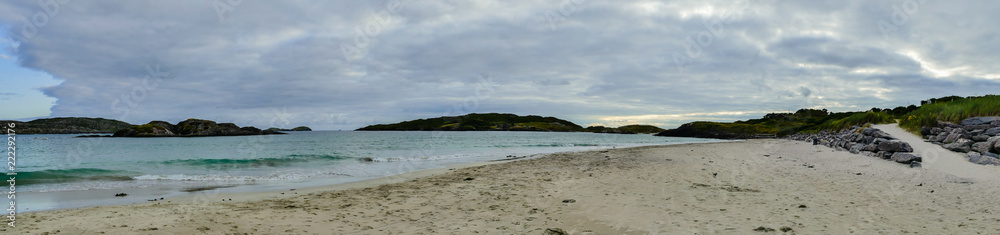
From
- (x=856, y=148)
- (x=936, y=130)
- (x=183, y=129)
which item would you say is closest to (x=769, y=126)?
(x=936, y=130)

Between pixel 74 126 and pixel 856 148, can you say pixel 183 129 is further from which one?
pixel 856 148

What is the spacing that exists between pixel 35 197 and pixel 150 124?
12131 cm

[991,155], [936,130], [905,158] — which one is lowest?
[905,158]

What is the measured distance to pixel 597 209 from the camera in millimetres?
8195

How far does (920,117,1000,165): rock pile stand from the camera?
12602 mm

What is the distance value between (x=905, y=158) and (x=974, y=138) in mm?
4365

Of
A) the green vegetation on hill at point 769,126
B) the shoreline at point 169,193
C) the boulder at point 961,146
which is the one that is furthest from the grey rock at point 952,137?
the green vegetation on hill at point 769,126

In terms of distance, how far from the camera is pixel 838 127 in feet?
158

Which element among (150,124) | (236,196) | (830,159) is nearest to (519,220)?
(236,196)

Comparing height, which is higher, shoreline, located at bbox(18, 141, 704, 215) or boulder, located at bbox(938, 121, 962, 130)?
boulder, located at bbox(938, 121, 962, 130)

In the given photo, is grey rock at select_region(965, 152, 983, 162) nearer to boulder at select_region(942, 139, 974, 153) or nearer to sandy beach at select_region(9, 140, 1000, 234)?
boulder at select_region(942, 139, 974, 153)

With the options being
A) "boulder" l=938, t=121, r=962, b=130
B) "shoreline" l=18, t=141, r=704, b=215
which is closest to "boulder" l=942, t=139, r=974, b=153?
"boulder" l=938, t=121, r=962, b=130

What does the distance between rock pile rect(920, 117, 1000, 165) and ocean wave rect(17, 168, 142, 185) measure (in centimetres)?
2854

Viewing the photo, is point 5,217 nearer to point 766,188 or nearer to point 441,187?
point 441,187
